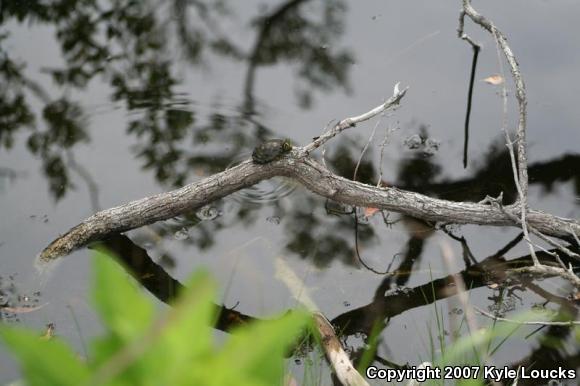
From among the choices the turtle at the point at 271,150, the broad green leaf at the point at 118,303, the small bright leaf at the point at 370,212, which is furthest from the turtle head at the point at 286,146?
the broad green leaf at the point at 118,303

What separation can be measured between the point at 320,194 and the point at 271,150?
16.2 inches

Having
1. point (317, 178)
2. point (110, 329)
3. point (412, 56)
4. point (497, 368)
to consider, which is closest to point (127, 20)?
point (412, 56)

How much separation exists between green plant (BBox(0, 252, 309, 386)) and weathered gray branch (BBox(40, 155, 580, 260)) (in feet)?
8.38

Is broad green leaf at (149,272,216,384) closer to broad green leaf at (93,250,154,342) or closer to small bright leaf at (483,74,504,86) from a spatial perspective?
broad green leaf at (93,250,154,342)

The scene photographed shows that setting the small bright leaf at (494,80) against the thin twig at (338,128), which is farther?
the small bright leaf at (494,80)

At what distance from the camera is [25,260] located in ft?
11.9

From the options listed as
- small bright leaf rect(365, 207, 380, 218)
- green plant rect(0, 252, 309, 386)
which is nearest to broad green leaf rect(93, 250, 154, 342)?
green plant rect(0, 252, 309, 386)

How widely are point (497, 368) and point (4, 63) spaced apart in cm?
414

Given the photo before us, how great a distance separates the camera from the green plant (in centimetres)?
78

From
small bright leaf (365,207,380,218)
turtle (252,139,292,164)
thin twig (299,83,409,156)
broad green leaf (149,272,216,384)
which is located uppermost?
broad green leaf (149,272,216,384)

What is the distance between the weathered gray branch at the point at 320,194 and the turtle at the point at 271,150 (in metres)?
0.15

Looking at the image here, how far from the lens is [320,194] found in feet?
11.3

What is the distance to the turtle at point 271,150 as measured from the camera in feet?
10.5

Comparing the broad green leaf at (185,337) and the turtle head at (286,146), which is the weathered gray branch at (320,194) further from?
the broad green leaf at (185,337)
